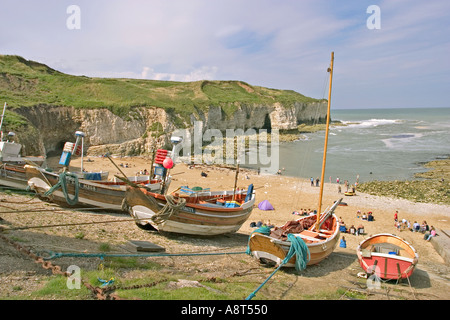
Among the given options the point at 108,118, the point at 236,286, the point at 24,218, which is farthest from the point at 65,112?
the point at 236,286

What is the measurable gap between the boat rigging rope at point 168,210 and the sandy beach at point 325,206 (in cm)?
96

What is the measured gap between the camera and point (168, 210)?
14.9 metres

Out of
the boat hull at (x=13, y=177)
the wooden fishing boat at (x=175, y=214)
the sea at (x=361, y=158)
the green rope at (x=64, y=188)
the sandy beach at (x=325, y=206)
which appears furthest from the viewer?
the sea at (x=361, y=158)

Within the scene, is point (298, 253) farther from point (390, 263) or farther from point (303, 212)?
point (303, 212)

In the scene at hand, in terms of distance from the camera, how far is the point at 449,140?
79.5 meters

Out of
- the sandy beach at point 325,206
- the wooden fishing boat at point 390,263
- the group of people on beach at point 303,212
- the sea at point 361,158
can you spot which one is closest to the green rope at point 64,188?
the sandy beach at point 325,206

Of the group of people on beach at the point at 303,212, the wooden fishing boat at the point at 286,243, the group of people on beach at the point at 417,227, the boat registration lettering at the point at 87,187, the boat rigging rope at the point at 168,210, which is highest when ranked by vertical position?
the boat registration lettering at the point at 87,187

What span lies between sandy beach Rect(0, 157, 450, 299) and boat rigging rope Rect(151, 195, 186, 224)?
Result: 958 millimetres

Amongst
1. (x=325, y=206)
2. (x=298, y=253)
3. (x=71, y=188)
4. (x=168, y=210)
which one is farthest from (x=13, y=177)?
(x=325, y=206)

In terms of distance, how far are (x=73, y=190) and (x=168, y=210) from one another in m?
6.33

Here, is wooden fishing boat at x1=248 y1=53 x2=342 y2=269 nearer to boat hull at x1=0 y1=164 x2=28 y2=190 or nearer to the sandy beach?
the sandy beach

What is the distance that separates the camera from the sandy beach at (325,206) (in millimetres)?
13773

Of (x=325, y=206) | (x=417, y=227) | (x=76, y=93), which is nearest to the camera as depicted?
(x=417, y=227)

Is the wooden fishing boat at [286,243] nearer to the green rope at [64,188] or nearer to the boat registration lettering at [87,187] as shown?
the boat registration lettering at [87,187]
